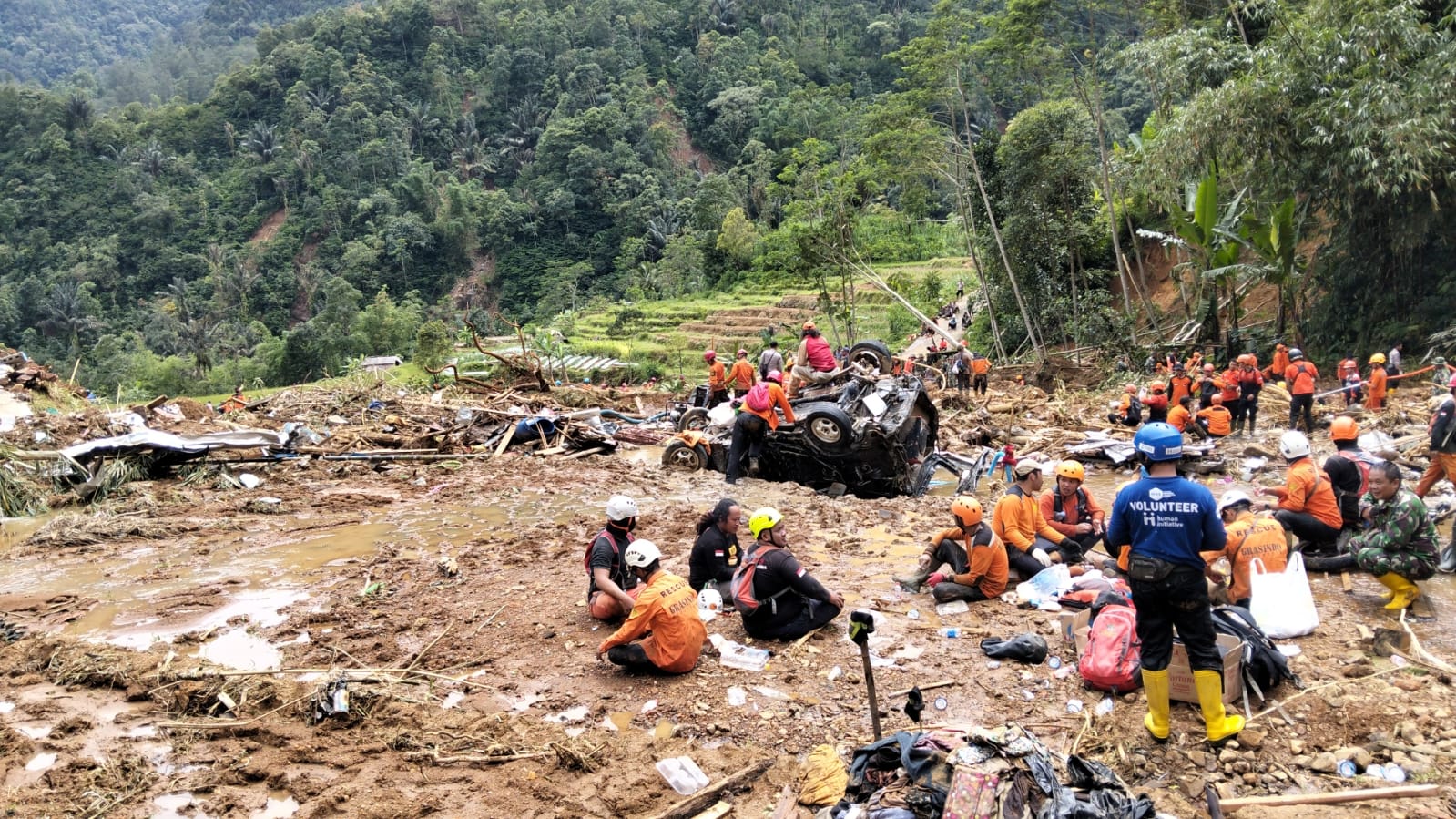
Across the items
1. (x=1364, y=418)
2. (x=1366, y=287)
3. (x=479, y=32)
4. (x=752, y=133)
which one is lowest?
(x=1364, y=418)

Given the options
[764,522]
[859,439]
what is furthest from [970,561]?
[859,439]

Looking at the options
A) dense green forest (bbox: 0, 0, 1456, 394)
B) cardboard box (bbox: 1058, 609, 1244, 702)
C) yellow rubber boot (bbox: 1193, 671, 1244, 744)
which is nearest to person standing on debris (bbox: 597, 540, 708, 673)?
cardboard box (bbox: 1058, 609, 1244, 702)

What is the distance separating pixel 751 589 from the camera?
580 centimetres

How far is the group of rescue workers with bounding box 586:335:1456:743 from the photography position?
4203 mm

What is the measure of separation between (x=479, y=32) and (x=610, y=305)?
44.9 metres

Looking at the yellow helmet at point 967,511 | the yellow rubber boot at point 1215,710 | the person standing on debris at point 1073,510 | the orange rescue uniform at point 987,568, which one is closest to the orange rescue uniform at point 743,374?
the person standing on debris at point 1073,510

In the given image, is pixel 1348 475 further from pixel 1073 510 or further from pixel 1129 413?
pixel 1129 413

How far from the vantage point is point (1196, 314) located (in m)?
20.4

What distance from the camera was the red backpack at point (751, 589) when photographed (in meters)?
5.79

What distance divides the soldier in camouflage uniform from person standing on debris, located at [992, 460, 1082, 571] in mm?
2080

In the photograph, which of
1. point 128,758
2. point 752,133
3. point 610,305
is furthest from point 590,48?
point 128,758

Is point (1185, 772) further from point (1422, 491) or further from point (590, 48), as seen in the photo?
point (590, 48)

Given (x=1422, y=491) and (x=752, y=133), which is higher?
(x=752, y=133)

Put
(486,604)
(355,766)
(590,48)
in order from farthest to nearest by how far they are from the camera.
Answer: (590,48)
(486,604)
(355,766)
